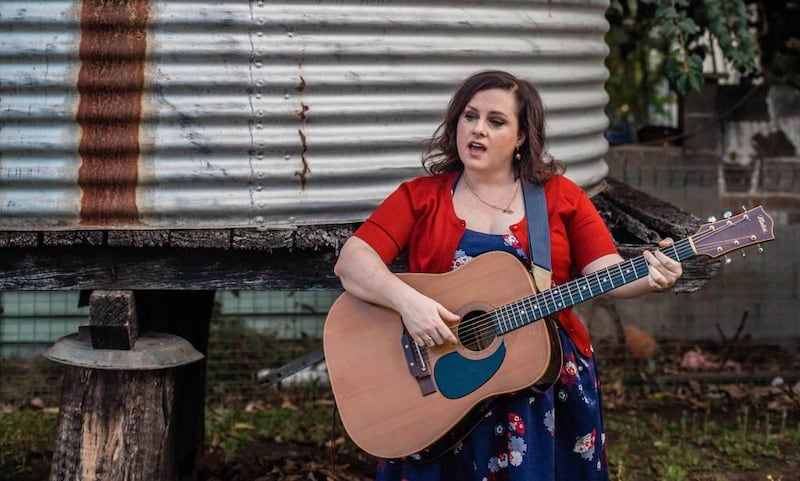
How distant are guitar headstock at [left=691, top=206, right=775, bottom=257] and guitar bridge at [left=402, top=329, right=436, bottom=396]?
0.86 metres

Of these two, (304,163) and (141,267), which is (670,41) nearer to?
(304,163)

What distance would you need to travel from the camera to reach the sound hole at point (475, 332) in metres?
3.19

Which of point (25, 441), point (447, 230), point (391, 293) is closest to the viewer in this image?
point (391, 293)

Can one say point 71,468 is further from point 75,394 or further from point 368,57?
point 368,57

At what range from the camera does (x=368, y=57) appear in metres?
3.65

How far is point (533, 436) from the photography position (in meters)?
3.21

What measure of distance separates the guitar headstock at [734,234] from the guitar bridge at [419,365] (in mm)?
863

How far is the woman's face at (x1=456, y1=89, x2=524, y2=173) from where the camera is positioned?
3.24 meters

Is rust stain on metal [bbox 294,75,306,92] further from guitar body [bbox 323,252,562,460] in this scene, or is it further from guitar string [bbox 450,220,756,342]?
guitar string [bbox 450,220,756,342]

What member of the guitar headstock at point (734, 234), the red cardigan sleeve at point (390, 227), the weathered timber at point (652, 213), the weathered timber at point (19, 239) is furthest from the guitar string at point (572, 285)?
the weathered timber at point (19, 239)

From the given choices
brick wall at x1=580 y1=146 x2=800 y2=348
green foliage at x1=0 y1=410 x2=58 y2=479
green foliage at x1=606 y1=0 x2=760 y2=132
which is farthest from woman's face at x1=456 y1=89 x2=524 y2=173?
brick wall at x1=580 y1=146 x2=800 y2=348

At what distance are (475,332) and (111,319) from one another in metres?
1.33

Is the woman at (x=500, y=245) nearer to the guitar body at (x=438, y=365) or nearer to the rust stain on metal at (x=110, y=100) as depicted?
the guitar body at (x=438, y=365)

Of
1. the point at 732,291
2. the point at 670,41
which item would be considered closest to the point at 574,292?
the point at 670,41
